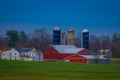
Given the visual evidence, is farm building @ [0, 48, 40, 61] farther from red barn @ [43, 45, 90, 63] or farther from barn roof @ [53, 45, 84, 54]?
barn roof @ [53, 45, 84, 54]

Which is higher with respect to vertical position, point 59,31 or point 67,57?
point 59,31

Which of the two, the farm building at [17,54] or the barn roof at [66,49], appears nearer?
the barn roof at [66,49]

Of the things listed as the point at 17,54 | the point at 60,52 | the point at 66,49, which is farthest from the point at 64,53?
the point at 17,54

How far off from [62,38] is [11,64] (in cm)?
4251

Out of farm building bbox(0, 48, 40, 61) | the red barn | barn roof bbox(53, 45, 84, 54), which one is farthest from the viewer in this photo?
farm building bbox(0, 48, 40, 61)

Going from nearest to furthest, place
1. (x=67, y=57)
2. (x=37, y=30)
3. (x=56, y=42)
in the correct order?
(x=67, y=57)
(x=56, y=42)
(x=37, y=30)

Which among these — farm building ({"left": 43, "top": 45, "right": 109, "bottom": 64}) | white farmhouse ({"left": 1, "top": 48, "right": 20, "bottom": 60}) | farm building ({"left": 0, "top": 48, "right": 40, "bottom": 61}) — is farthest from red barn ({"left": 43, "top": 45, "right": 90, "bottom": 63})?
white farmhouse ({"left": 1, "top": 48, "right": 20, "bottom": 60})

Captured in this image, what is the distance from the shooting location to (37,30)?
105m

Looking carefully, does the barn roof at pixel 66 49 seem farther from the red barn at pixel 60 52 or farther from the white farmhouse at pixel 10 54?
the white farmhouse at pixel 10 54

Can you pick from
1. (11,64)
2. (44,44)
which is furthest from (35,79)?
(44,44)

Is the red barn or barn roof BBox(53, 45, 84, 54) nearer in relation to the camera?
the red barn

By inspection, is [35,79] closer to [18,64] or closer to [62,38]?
[18,64]

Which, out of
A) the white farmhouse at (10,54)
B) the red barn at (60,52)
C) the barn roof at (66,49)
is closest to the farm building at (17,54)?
the white farmhouse at (10,54)

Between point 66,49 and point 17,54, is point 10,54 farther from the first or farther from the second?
point 66,49
